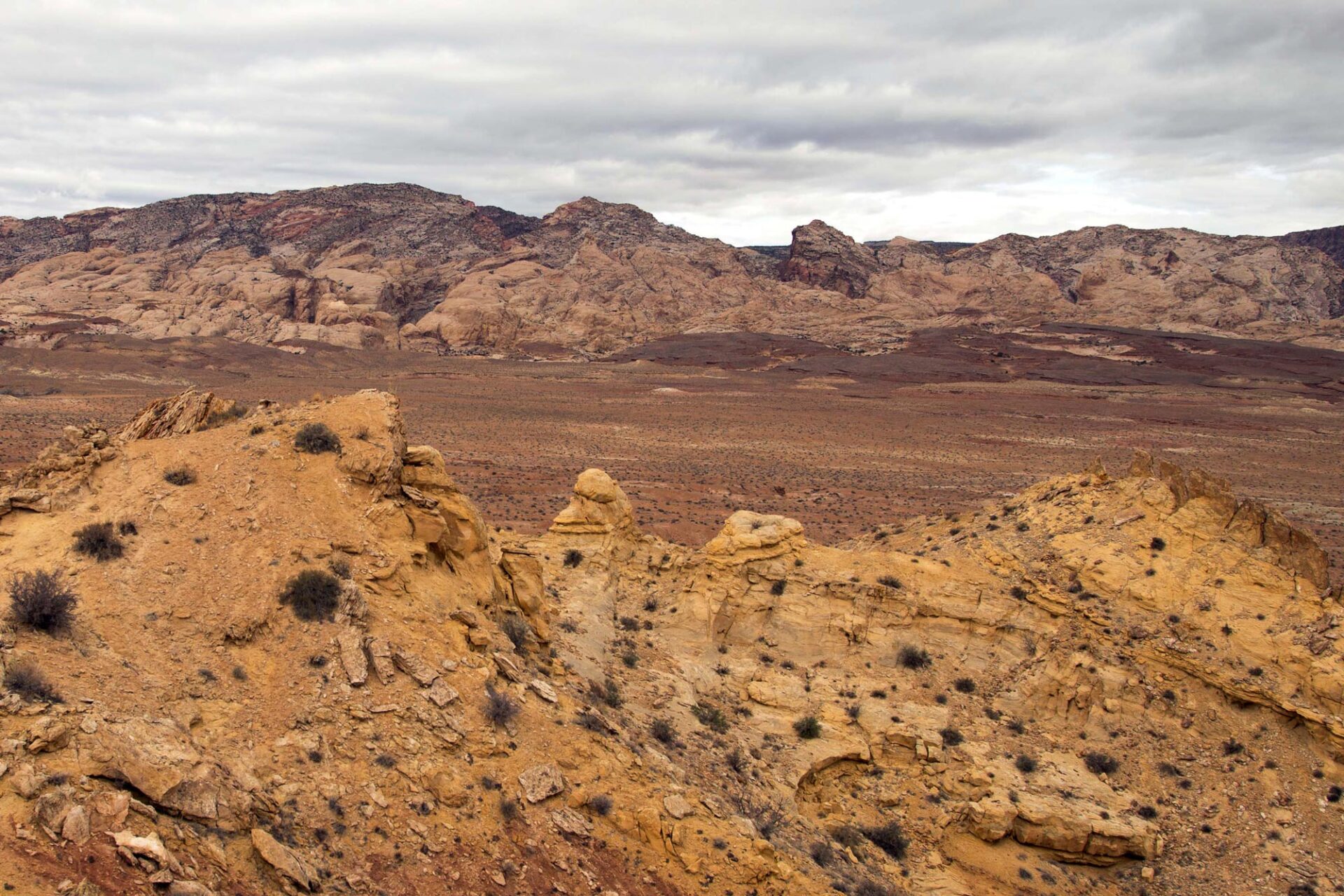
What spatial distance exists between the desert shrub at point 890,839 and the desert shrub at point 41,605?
34.0ft

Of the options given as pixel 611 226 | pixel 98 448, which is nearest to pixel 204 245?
pixel 611 226

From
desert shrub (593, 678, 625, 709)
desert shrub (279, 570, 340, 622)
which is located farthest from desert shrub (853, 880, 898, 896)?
desert shrub (279, 570, 340, 622)

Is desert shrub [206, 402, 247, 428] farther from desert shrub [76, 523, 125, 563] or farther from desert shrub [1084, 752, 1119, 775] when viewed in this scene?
desert shrub [1084, 752, 1119, 775]

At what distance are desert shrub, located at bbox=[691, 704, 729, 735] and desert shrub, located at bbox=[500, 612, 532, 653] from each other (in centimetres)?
306

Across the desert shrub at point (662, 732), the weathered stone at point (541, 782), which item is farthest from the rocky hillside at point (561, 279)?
the weathered stone at point (541, 782)

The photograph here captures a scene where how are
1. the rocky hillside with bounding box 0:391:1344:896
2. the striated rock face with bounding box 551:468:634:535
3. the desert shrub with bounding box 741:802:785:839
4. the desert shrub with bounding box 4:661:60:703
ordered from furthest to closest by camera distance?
the striated rock face with bounding box 551:468:634:535
the desert shrub with bounding box 741:802:785:839
the rocky hillside with bounding box 0:391:1344:896
the desert shrub with bounding box 4:661:60:703

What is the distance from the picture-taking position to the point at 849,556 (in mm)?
17141

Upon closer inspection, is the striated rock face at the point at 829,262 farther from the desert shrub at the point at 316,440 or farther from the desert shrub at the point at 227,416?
the desert shrub at the point at 316,440

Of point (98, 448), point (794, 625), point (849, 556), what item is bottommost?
point (794, 625)

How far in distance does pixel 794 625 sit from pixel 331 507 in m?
9.37

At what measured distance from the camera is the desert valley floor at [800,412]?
38.1 meters

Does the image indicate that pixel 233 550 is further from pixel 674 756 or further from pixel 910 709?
pixel 910 709

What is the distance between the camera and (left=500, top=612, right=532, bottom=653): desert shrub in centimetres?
1130

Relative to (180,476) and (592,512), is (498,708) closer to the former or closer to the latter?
(180,476)
